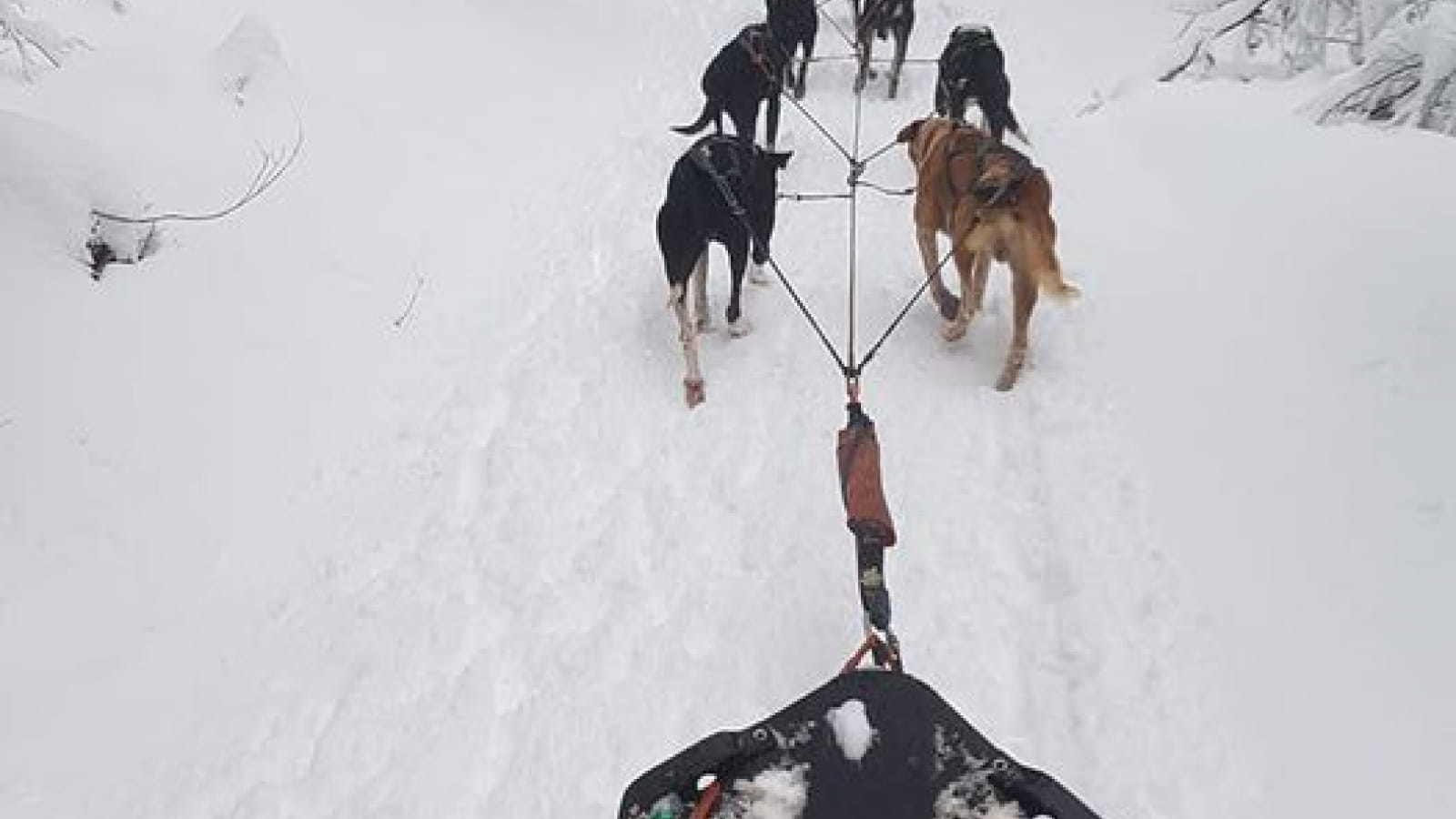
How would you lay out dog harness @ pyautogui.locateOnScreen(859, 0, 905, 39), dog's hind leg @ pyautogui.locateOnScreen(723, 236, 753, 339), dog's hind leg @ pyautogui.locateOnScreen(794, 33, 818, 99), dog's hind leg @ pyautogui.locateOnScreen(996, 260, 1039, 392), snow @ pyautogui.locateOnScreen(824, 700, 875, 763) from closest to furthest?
snow @ pyautogui.locateOnScreen(824, 700, 875, 763), dog's hind leg @ pyautogui.locateOnScreen(996, 260, 1039, 392), dog's hind leg @ pyautogui.locateOnScreen(723, 236, 753, 339), dog's hind leg @ pyautogui.locateOnScreen(794, 33, 818, 99), dog harness @ pyautogui.locateOnScreen(859, 0, 905, 39)

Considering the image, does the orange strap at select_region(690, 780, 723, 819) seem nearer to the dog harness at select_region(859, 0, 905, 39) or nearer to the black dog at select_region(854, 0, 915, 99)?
the black dog at select_region(854, 0, 915, 99)

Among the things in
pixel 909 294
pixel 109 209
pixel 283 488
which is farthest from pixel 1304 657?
pixel 109 209

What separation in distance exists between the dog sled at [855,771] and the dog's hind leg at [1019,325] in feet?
8.66

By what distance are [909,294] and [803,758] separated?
3.88m

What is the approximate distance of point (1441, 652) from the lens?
2883 mm

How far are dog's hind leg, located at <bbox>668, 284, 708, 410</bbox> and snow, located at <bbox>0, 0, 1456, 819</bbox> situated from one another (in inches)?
6.4

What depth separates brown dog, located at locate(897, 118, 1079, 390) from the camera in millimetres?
4254

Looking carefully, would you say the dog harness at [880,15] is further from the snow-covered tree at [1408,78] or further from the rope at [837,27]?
the snow-covered tree at [1408,78]

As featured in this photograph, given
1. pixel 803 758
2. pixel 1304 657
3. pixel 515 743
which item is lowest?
pixel 515 743

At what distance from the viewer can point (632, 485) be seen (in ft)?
13.6

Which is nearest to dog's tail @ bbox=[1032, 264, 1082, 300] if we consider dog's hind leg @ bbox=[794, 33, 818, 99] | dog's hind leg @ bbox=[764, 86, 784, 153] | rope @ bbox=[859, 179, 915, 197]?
rope @ bbox=[859, 179, 915, 197]

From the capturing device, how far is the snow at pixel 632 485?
9.69 ft

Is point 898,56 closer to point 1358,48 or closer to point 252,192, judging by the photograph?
point 1358,48

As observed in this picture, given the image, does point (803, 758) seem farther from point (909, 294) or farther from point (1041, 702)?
point (909, 294)
